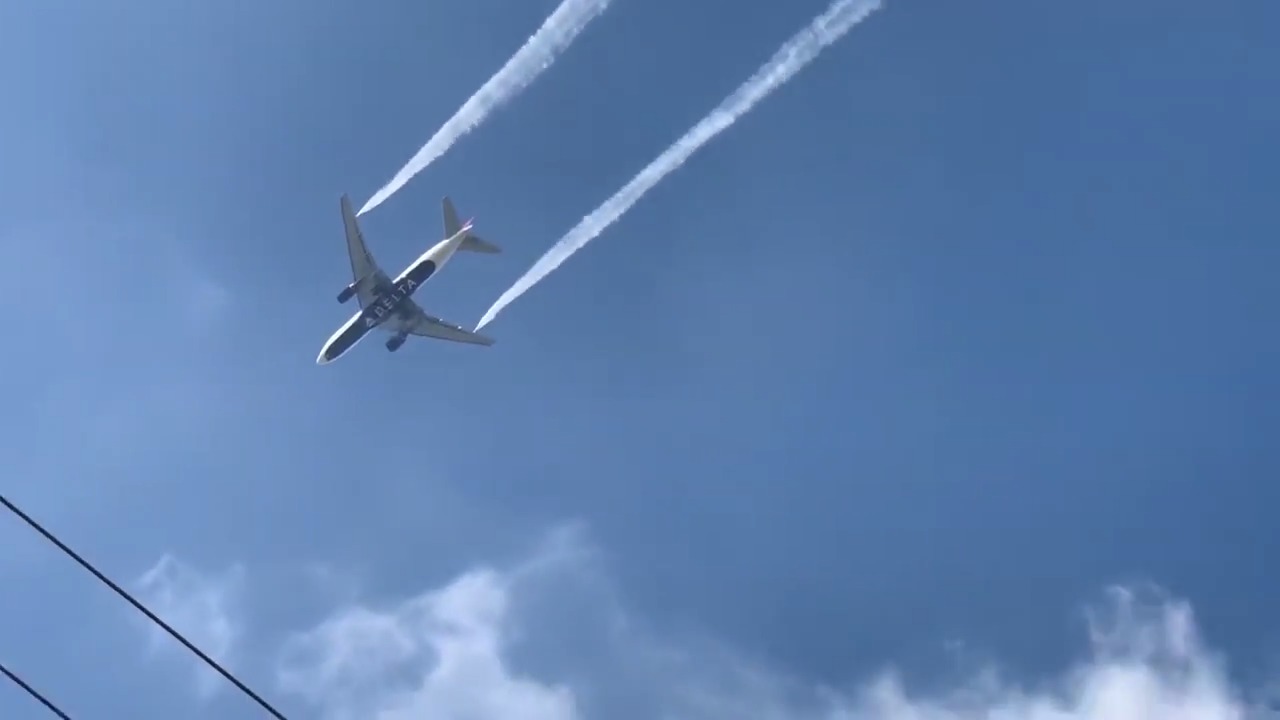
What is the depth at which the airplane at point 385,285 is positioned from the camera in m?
63.4

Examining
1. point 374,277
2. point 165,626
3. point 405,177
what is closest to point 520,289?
point 405,177

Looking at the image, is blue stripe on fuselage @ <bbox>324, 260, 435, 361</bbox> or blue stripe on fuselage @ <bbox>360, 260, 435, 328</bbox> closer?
blue stripe on fuselage @ <bbox>360, 260, 435, 328</bbox>

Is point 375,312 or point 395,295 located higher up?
point 395,295

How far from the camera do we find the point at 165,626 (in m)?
15.6

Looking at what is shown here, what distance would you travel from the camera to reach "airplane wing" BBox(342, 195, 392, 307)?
6347 cm

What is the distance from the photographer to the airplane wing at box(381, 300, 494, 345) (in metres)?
67.6

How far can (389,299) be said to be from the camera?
65.4 metres

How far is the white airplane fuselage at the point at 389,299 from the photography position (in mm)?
63375

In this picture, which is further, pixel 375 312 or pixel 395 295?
pixel 375 312

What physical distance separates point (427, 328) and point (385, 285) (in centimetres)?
507

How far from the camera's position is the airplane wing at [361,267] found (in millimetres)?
63469

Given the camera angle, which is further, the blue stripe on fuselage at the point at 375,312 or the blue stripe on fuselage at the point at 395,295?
the blue stripe on fuselage at the point at 375,312

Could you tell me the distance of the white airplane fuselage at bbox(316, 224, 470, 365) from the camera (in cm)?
6338

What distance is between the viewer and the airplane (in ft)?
208
